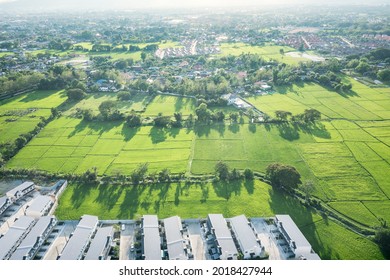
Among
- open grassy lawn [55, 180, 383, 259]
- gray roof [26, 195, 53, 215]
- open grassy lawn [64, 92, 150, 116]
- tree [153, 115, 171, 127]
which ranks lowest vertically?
open grassy lawn [64, 92, 150, 116]

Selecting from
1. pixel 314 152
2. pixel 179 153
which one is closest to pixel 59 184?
pixel 179 153

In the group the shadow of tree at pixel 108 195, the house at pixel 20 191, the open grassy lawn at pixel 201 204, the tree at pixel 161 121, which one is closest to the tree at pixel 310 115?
the open grassy lawn at pixel 201 204

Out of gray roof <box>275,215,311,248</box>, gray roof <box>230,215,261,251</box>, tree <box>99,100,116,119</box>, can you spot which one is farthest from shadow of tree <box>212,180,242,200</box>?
tree <box>99,100,116,119</box>

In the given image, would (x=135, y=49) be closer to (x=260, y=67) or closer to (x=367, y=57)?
(x=260, y=67)

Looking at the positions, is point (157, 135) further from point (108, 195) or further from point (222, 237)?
point (222, 237)

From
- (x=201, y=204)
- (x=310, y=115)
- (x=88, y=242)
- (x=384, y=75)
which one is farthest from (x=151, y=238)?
(x=384, y=75)

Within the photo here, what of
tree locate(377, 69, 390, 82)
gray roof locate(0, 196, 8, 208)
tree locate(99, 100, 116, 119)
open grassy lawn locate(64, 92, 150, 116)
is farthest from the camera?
tree locate(377, 69, 390, 82)

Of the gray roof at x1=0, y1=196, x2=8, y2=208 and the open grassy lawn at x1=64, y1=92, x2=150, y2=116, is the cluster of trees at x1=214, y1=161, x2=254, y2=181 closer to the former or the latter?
the gray roof at x1=0, y1=196, x2=8, y2=208

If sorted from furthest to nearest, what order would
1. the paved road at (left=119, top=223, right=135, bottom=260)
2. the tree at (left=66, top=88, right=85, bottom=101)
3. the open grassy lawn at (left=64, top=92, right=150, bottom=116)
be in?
1. the tree at (left=66, top=88, right=85, bottom=101)
2. the open grassy lawn at (left=64, top=92, right=150, bottom=116)
3. the paved road at (left=119, top=223, right=135, bottom=260)
